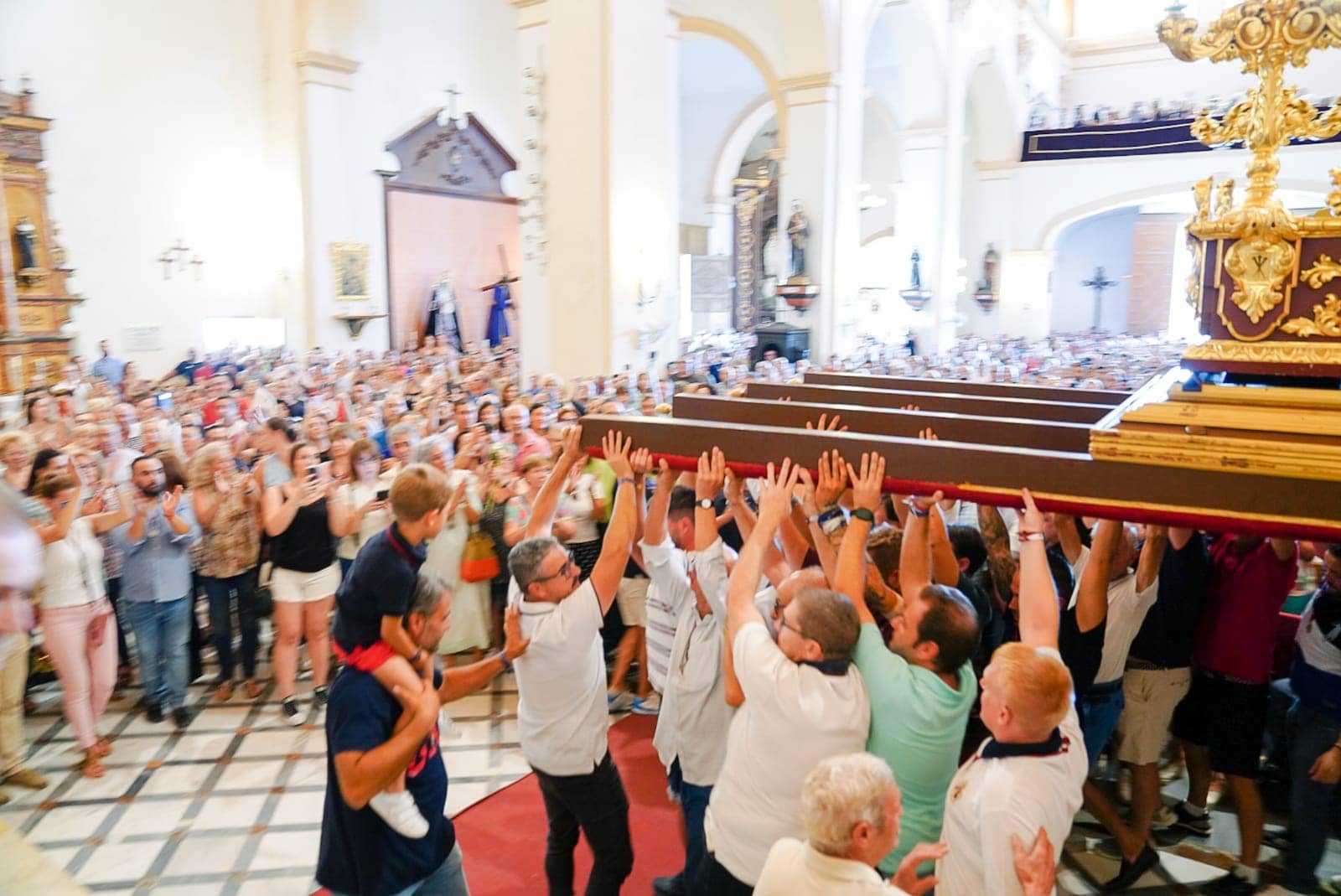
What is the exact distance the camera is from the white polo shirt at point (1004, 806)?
81.0 inches

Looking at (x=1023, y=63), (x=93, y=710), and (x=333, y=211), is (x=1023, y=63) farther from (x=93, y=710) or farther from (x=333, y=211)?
(x=93, y=710)

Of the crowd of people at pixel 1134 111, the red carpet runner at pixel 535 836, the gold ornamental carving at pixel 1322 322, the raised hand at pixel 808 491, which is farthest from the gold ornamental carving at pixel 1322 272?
the crowd of people at pixel 1134 111

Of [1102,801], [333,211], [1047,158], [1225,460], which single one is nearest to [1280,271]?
[1225,460]

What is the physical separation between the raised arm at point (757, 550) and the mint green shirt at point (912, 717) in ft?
1.06

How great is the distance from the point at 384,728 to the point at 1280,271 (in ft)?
8.33

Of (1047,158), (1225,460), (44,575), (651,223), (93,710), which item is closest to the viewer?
(1225,460)

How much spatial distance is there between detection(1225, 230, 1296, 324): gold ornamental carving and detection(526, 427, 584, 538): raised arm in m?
1.84

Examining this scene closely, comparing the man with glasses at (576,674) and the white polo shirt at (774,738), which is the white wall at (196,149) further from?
the white polo shirt at (774,738)

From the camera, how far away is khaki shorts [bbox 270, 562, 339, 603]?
5.13 meters

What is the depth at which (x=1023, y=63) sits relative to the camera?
22703mm

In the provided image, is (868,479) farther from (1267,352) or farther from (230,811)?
(230,811)

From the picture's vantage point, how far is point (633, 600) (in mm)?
5371

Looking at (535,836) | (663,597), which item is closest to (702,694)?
(663,597)

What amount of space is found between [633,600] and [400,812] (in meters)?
3.04
